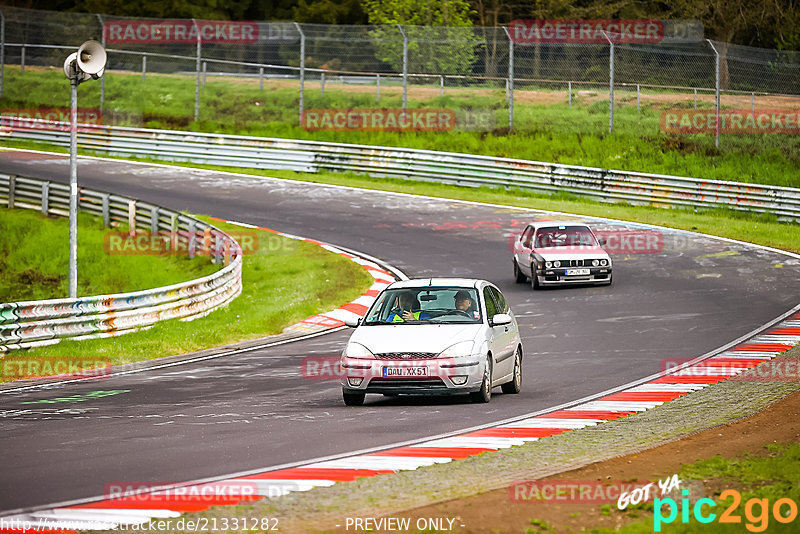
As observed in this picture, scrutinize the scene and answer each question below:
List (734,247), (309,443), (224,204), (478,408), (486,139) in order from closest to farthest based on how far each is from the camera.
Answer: (309,443) → (478,408) → (734,247) → (224,204) → (486,139)

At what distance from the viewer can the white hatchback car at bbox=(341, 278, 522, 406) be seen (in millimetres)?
12633

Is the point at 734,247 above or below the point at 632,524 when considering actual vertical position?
below

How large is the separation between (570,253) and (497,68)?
15323 mm

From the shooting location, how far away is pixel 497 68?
37219 mm

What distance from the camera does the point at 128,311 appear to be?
64.3 ft

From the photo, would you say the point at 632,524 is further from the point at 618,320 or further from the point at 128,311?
the point at 128,311

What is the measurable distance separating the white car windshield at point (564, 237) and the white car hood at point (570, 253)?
0.15 metres

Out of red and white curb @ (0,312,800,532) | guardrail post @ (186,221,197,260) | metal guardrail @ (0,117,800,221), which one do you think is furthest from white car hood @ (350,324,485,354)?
metal guardrail @ (0,117,800,221)

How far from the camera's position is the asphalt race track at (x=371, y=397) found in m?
9.95

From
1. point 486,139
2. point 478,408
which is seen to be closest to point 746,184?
point 486,139

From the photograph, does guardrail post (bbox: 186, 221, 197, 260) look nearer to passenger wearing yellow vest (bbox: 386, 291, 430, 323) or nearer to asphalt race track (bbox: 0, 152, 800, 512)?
asphalt race track (bbox: 0, 152, 800, 512)

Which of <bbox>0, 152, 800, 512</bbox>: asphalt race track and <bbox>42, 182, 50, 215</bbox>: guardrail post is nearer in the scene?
<bbox>0, 152, 800, 512</bbox>: asphalt race track

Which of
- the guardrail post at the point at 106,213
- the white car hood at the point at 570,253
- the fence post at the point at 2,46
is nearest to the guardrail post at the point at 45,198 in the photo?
the guardrail post at the point at 106,213

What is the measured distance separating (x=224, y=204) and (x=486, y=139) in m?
9.98
